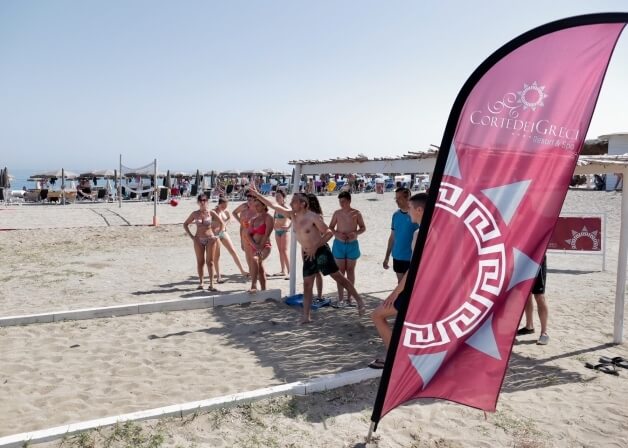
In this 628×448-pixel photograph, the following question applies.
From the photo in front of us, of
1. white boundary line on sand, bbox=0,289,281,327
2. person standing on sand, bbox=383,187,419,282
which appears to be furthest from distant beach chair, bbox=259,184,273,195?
person standing on sand, bbox=383,187,419,282

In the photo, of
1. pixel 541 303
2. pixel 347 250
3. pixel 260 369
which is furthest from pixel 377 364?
pixel 347 250

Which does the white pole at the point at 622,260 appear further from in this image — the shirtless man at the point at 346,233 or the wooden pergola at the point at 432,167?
the shirtless man at the point at 346,233

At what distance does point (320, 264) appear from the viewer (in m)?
6.05

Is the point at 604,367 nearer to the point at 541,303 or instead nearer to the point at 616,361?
the point at 616,361

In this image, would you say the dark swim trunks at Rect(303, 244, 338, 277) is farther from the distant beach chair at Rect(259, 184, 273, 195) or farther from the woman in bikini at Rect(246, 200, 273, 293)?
the distant beach chair at Rect(259, 184, 273, 195)

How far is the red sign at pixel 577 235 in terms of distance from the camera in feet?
31.7

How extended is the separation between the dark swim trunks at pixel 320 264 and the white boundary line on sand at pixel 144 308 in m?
1.52

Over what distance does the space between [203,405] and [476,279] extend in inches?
89.4

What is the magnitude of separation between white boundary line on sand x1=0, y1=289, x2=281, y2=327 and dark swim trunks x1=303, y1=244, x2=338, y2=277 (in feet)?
5.00

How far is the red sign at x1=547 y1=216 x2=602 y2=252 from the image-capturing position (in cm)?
966

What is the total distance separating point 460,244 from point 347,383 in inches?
81.5

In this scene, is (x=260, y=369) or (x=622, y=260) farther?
(x=622, y=260)

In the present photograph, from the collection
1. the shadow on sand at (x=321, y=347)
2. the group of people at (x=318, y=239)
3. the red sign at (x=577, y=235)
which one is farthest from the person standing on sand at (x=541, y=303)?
the red sign at (x=577, y=235)

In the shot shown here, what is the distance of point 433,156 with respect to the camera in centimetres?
561
